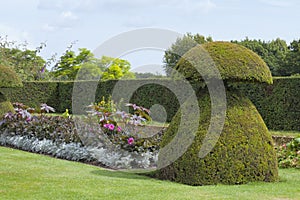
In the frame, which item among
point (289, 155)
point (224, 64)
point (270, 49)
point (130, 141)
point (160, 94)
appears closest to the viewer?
point (224, 64)

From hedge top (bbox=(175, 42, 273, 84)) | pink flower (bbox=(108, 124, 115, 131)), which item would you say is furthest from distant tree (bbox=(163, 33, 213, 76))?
hedge top (bbox=(175, 42, 273, 84))

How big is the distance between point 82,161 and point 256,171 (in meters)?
4.10

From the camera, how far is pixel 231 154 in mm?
6578

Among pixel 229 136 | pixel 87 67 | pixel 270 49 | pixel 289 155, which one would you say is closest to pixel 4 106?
pixel 289 155

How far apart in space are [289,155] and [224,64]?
3.93 meters

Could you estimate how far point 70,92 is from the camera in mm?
25297

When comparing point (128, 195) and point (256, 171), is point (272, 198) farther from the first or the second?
point (128, 195)

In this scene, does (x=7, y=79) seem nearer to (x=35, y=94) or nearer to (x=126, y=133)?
(x=126, y=133)

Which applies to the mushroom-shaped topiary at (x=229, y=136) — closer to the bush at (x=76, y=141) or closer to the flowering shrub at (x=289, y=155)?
the bush at (x=76, y=141)

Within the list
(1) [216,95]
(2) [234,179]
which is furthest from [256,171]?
(1) [216,95]

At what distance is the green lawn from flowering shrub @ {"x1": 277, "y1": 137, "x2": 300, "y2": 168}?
1.31 m

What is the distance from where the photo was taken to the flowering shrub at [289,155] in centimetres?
920

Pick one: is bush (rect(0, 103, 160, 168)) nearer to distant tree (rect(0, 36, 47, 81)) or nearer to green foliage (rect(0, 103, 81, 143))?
green foliage (rect(0, 103, 81, 143))

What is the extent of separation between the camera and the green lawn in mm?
5715
